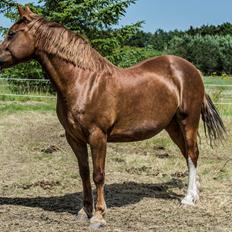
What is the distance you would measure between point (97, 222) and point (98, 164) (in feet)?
1.76

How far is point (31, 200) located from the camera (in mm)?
5684

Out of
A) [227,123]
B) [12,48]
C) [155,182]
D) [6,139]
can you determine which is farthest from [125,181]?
[227,123]

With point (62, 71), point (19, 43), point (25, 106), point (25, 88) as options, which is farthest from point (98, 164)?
point (25, 88)

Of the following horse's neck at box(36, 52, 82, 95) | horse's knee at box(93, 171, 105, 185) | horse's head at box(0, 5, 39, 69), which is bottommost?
horse's knee at box(93, 171, 105, 185)

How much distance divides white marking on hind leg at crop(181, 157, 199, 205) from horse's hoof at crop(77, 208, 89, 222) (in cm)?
122

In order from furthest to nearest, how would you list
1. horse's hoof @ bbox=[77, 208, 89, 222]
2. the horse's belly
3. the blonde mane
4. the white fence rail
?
the white fence rail, the horse's belly, horse's hoof @ bbox=[77, 208, 89, 222], the blonde mane

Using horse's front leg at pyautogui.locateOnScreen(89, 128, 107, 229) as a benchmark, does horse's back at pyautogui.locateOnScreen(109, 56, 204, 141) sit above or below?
above

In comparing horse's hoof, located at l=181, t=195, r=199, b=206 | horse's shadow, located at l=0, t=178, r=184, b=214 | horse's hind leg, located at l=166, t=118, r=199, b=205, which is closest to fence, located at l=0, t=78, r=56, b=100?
horse's shadow, located at l=0, t=178, r=184, b=214

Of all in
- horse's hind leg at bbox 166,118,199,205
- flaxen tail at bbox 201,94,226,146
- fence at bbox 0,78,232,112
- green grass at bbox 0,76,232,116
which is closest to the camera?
horse's hind leg at bbox 166,118,199,205

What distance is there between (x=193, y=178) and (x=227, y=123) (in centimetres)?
549

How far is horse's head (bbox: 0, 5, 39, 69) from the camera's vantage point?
471 cm

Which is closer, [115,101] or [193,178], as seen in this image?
[115,101]

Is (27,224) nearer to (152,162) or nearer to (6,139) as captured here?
(152,162)

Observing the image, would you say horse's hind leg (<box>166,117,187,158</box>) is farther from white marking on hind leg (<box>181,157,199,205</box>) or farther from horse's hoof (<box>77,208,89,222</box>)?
horse's hoof (<box>77,208,89,222</box>)
